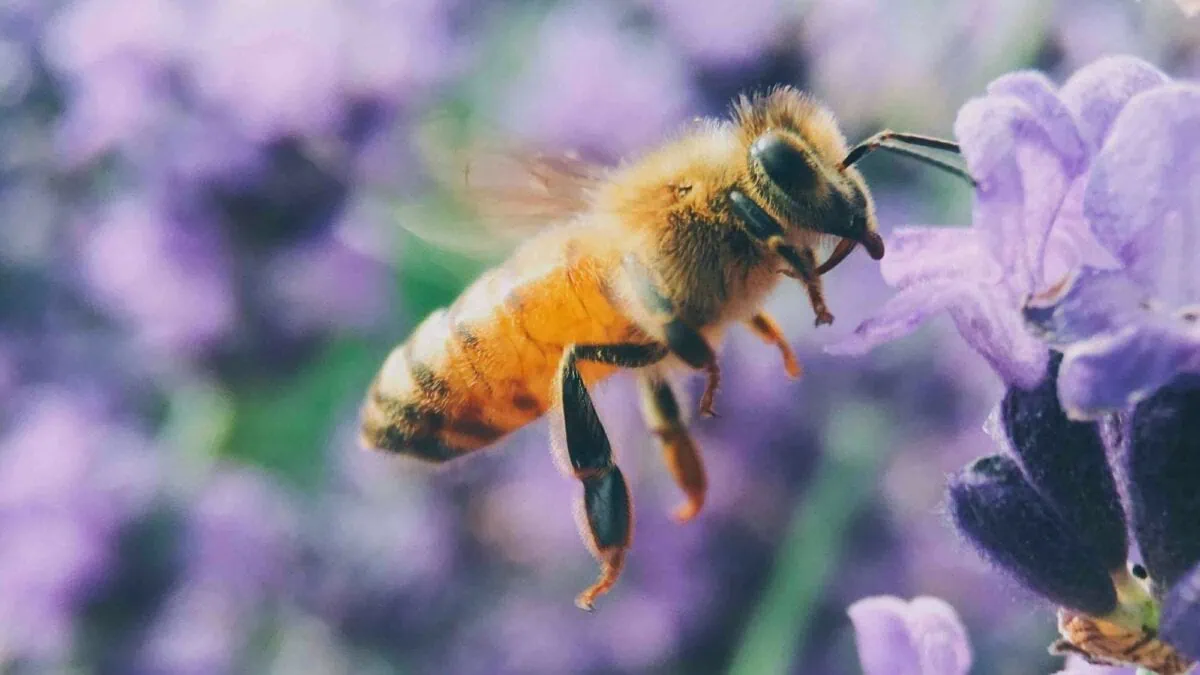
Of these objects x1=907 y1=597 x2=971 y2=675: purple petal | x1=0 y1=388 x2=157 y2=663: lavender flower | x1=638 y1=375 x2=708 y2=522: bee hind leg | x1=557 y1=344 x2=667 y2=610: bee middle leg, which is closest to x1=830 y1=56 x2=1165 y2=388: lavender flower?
x1=907 y1=597 x2=971 y2=675: purple petal

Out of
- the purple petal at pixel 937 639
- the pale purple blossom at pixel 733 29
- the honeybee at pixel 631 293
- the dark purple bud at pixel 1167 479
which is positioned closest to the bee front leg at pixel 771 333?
the honeybee at pixel 631 293

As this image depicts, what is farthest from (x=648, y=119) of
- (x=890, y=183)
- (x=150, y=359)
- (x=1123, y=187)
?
(x=1123, y=187)

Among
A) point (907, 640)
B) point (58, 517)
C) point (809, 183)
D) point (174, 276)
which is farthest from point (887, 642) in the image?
point (58, 517)

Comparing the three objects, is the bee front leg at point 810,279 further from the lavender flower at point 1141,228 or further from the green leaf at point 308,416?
the green leaf at point 308,416

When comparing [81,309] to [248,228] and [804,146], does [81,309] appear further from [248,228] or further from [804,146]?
[804,146]

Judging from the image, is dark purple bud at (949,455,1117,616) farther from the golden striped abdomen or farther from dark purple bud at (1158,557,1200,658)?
the golden striped abdomen

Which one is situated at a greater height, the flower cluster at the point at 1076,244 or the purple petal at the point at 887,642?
the flower cluster at the point at 1076,244

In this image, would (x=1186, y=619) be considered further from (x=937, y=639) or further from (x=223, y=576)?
(x=223, y=576)
